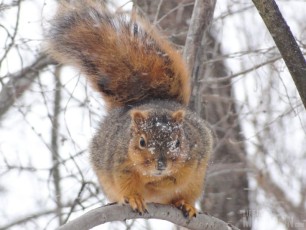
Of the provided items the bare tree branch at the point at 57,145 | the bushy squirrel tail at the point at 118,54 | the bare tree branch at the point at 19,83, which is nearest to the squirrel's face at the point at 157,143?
the bushy squirrel tail at the point at 118,54

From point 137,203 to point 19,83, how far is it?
Answer: 2070 millimetres

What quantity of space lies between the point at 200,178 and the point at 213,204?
1706 mm

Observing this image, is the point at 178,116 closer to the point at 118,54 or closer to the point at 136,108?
the point at 136,108

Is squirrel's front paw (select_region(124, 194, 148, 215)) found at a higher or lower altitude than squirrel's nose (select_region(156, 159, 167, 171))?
lower

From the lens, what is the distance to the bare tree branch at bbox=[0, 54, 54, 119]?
431 cm

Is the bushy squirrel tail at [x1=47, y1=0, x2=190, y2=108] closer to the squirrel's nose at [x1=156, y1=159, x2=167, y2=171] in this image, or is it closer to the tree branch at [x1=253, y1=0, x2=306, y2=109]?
the squirrel's nose at [x1=156, y1=159, x2=167, y2=171]

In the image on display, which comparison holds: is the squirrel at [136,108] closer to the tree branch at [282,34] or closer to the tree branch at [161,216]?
the tree branch at [161,216]

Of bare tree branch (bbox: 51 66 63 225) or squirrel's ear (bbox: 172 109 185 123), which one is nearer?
squirrel's ear (bbox: 172 109 185 123)

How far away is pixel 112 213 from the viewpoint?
8.72 feet

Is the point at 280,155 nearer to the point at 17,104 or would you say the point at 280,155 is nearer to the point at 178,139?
the point at 17,104

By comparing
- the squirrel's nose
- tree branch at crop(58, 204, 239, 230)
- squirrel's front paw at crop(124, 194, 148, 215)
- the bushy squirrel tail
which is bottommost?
tree branch at crop(58, 204, 239, 230)

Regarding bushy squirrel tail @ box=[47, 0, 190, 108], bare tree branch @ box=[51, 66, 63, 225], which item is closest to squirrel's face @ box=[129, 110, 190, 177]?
bushy squirrel tail @ box=[47, 0, 190, 108]

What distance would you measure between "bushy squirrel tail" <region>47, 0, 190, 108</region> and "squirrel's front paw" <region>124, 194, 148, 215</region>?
682 mm

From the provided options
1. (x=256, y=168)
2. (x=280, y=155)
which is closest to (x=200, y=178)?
(x=256, y=168)
